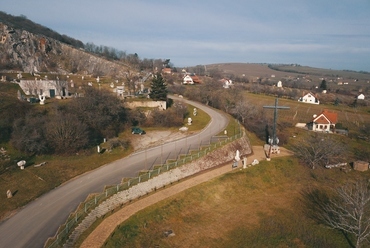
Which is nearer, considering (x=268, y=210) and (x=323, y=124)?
(x=268, y=210)

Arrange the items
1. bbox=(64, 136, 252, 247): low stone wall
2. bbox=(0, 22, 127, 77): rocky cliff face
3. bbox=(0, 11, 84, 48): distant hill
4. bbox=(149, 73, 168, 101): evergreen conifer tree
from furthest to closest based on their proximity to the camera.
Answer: bbox=(0, 11, 84, 48): distant hill, bbox=(0, 22, 127, 77): rocky cliff face, bbox=(149, 73, 168, 101): evergreen conifer tree, bbox=(64, 136, 252, 247): low stone wall

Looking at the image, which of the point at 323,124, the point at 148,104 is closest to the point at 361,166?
the point at 323,124

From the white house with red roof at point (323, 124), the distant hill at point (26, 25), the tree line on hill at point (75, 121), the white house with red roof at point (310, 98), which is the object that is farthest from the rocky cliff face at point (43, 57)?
the white house with red roof at point (310, 98)

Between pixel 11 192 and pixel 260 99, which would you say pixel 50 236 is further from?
pixel 260 99

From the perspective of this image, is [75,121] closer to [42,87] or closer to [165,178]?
[165,178]

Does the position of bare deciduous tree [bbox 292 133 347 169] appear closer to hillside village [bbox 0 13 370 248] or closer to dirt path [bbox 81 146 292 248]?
hillside village [bbox 0 13 370 248]

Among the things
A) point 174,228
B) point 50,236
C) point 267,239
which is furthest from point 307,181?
point 50,236

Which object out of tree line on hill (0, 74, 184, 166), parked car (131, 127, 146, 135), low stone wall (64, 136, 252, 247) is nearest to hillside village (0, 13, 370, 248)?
tree line on hill (0, 74, 184, 166)
